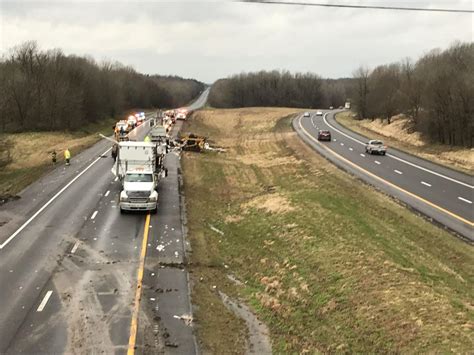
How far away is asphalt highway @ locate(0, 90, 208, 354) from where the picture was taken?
1291 centimetres

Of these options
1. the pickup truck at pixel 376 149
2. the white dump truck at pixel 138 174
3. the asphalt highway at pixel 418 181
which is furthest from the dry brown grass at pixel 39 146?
the pickup truck at pixel 376 149

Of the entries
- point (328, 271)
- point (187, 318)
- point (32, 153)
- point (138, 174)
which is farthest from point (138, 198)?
point (32, 153)

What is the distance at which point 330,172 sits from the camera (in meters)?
39.1

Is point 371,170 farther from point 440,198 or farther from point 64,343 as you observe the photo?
point 64,343

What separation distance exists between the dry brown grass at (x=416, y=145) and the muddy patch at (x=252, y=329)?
30.3 metres

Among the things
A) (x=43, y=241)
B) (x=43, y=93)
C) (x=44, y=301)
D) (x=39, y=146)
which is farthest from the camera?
(x=43, y=93)

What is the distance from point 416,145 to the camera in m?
60.7

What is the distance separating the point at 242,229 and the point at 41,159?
32861mm

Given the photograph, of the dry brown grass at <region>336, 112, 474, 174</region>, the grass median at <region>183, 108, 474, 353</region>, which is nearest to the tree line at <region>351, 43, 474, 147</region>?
the dry brown grass at <region>336, 112, 474, 174</region>

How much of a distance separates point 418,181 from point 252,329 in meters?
24.7

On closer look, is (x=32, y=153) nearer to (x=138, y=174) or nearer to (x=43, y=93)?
(x=43, y=93)

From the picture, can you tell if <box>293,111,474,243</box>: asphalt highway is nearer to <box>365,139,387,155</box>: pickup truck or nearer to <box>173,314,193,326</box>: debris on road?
<box>365,139,387,155</box>: pickup truck

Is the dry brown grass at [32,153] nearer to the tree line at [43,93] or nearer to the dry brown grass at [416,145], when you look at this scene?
the tree line at [43,93]

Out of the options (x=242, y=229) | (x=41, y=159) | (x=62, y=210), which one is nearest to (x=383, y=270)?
(x=242, y=229)
